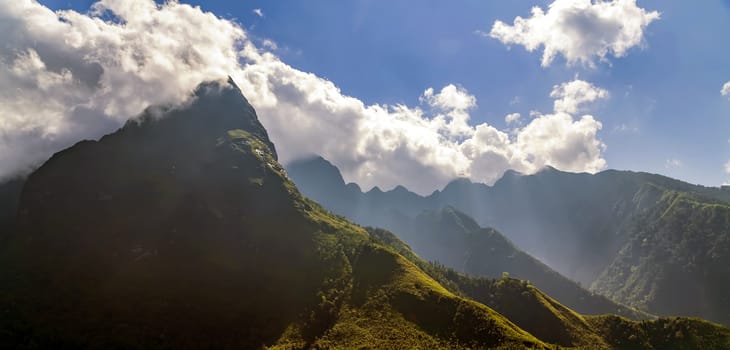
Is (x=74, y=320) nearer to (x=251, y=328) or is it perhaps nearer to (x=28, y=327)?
(x=28, y=327)

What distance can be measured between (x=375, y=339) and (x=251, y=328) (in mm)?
64900

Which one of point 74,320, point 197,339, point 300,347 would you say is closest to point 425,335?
point 300,347

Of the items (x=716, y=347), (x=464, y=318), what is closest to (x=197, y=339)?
(x=464, y=318)

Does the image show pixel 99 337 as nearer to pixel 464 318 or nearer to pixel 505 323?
pixel 464 318

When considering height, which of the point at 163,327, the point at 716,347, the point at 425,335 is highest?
the point at 716,347

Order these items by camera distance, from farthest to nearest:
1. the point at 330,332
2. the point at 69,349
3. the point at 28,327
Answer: the point at 330,332, the point at 28,327, the point at 69,349

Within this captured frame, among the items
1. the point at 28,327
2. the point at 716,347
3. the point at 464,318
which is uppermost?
the point at 716,347

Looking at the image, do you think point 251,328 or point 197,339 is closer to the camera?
point 197,339

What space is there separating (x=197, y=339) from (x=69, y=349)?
1992 inches

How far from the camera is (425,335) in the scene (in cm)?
18200

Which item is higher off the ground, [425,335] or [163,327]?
[425,335]

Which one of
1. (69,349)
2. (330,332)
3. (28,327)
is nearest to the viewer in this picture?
(69,349)

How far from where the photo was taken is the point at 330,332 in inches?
7657

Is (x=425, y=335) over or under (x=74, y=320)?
over
